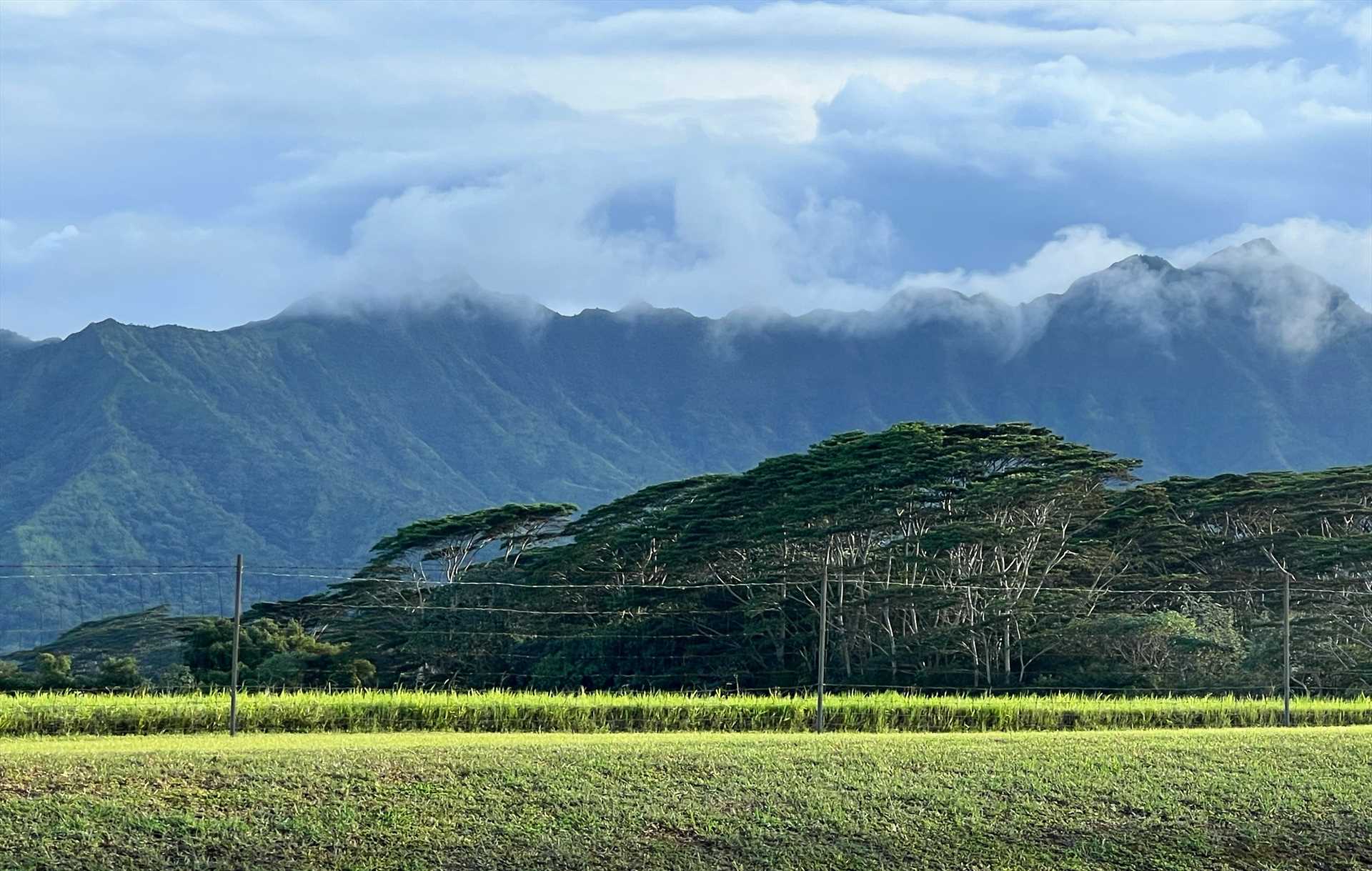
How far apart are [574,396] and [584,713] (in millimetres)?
163623

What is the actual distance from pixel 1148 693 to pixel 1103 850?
68.1ft

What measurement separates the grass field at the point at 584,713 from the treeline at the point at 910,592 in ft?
40.8

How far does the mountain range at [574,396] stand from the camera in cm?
14612

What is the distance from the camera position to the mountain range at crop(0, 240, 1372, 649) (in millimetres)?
146125

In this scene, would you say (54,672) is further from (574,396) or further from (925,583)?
(574,396)

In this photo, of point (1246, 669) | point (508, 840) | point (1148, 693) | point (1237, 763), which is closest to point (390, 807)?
point (508, 840)

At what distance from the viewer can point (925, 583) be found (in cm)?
4325

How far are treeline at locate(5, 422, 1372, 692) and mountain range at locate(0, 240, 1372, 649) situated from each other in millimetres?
94053

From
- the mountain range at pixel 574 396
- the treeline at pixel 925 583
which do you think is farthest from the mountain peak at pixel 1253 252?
the treeline at pixel 925 583

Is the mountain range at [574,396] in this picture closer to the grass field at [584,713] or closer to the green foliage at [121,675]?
the green foliage at [121,675]

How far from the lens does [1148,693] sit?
34.8m

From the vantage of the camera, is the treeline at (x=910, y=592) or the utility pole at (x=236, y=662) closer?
the utility pole at (x=236, y=662)

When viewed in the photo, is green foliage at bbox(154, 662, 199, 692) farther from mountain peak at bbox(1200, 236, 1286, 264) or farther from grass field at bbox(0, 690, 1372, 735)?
mountain peak at bbox(1200, 236, 1286, 264)

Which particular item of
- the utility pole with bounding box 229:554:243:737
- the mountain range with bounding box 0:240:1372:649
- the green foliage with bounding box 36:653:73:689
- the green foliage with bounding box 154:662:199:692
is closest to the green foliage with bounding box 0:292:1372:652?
the mountain range with bounding box 0:240:1372:649
